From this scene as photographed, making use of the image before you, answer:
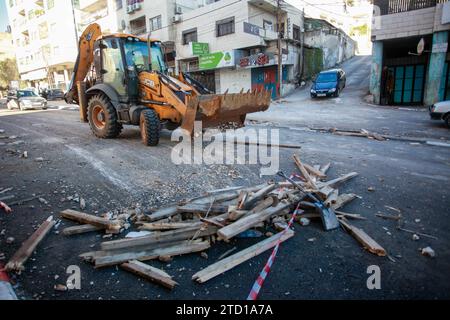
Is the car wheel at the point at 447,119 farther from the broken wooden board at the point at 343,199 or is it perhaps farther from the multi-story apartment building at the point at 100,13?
the multi-story apartment building at the point at 100,13

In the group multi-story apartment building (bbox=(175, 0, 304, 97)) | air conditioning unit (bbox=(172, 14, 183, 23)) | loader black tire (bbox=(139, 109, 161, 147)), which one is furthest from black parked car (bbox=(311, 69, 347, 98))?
loader black tire (bbox=(139, 109, 161, 147))

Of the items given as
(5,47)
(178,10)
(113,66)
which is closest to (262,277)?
(113,66)

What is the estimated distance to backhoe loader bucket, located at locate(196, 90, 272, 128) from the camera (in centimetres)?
700

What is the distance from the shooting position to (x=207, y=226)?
3.49 meters

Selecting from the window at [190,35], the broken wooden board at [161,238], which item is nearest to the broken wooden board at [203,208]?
the broken wooden board at [161,238]

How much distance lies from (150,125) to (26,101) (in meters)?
19.1

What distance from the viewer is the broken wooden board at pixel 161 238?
319 centimetres

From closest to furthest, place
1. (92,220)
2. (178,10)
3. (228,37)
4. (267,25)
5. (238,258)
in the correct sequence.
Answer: (238,258) → (92,220) → (228,37) → (267,25) → (178,10)

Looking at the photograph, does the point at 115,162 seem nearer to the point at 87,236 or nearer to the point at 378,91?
the point at 87,236

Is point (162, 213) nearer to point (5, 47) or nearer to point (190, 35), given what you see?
point (190, 35)

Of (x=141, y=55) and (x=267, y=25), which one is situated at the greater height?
(x=267, y=25)
